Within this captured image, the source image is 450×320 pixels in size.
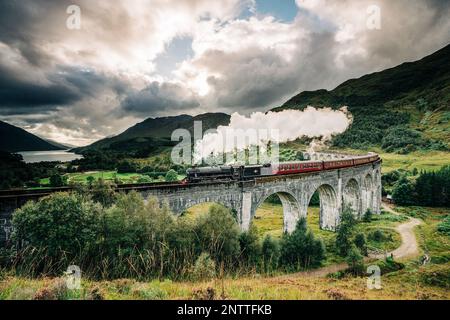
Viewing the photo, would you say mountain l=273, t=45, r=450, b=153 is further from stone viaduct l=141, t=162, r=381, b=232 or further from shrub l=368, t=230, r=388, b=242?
shrub l=368, t=230, r=388, b=242

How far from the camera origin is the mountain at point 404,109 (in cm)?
9475

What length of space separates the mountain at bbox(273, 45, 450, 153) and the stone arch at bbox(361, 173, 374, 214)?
55.5m

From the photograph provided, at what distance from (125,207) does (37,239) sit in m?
3.99

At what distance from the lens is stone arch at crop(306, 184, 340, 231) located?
34.8 meters

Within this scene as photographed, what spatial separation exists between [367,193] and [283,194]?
2525cm

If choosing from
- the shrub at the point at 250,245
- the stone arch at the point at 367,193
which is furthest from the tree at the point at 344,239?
the stone arch at the point at 367,193

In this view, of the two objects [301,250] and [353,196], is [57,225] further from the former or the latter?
[353,196]

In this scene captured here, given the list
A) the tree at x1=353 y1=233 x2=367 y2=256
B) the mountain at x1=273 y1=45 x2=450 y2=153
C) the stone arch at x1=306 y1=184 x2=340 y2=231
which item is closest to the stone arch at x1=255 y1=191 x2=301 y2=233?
the tree at x1=353 y1=233 x2=367 y2=256

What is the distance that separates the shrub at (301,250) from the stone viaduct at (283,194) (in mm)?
3825

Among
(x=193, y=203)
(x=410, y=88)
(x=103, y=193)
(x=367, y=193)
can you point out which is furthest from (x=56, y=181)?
(x=410, y=88)

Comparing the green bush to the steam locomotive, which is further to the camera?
the green bush

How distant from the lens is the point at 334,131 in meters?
116

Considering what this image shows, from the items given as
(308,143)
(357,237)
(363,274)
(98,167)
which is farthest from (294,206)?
(308,143)

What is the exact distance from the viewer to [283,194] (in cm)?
2753
